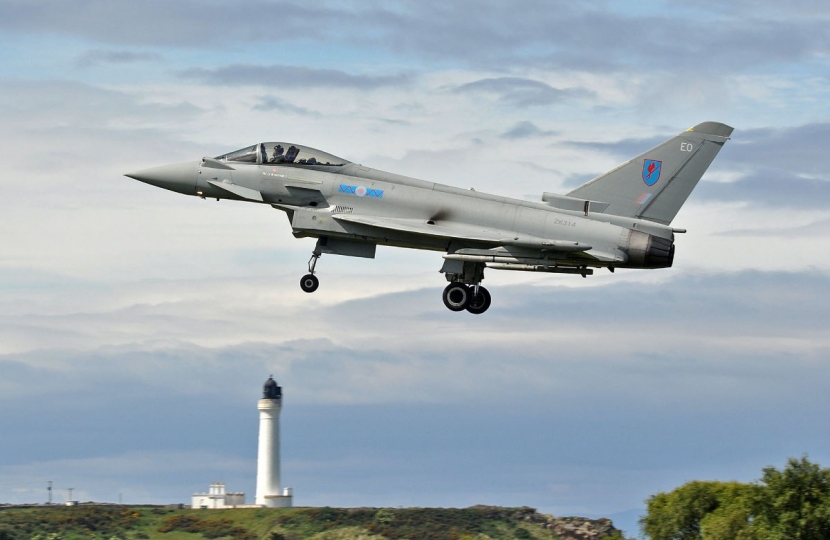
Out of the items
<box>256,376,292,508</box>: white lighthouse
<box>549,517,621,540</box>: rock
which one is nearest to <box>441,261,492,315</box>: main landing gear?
<box>549,517,621,540</box>: rock

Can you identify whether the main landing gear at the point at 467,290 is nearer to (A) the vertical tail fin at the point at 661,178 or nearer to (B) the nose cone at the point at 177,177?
(A) the vertical tail fin at the point at 661,178

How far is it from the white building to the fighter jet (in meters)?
74.1

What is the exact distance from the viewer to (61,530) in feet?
335

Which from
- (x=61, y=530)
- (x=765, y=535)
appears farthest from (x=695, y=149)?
(x=61, y=530)

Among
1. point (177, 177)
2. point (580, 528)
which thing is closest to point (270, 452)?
point (580, 528)

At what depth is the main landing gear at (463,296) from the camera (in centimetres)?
4216

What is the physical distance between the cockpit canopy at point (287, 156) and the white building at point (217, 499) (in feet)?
243

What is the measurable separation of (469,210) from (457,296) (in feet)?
8.39

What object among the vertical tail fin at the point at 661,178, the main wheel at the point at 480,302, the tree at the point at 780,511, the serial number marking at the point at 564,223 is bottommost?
the tree at the point at 780,511

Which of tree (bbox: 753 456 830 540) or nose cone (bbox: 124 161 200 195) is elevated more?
nose cone (bbox: 124 161 200 195)

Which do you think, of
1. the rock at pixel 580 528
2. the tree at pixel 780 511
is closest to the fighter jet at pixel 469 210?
the tree at pixel 780 511

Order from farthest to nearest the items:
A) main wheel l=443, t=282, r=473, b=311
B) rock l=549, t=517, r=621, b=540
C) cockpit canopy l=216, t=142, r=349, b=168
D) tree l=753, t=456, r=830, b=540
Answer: rock l=549, t=517, r=621, b=540, tree l=753, t=456, r=830, b=540, cockpit canopy l=216, t=142, r=349, b=168, main wheel l=443, t=282, r=473, b=311

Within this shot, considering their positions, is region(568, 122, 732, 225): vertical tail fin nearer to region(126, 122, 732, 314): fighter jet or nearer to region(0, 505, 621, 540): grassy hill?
region(126, 122, 732, 314): fighter jet

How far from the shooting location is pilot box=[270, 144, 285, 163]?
1676 inches
